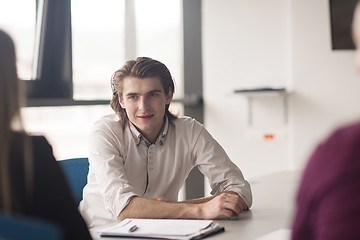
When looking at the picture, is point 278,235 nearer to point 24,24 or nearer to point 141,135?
point 141,135

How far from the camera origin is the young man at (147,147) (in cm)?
216

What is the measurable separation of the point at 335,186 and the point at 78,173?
1.76 m

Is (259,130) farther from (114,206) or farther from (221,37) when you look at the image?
(114,206)

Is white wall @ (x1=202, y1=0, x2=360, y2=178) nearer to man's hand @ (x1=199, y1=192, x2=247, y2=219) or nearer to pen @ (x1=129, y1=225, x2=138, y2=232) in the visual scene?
man's hand @ (x1=199, y1=192, x2=247, y2=219)

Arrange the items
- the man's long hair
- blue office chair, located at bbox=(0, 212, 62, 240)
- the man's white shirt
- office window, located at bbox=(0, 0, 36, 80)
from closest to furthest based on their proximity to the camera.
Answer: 1. blue office chair, located at bbox=(0, 212, 62, 240)
2. the man's white shirt
3. the man's long hair
4. office window, located at bbox=(0, 0, 36, 80)

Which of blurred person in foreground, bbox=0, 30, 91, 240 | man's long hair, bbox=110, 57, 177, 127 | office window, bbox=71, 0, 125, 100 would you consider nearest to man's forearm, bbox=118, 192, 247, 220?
man's long hair, bbox=110, 57, 177, 127

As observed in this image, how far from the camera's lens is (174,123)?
2387 mm

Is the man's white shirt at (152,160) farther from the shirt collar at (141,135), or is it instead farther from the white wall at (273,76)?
the white wall at (273,76)

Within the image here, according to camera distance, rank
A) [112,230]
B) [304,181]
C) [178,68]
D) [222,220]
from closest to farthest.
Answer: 1. [304,181]
2. [112,230]
3. [222,220]
4. [178,68]

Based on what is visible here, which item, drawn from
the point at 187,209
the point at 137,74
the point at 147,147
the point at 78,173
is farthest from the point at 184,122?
the point at 187,209

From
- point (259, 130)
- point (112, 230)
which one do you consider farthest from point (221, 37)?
point (112, 230)

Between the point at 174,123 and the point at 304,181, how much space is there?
1724 mm

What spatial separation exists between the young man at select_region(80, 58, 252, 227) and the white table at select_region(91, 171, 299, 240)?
141mm

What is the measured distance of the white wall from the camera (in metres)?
3.94
